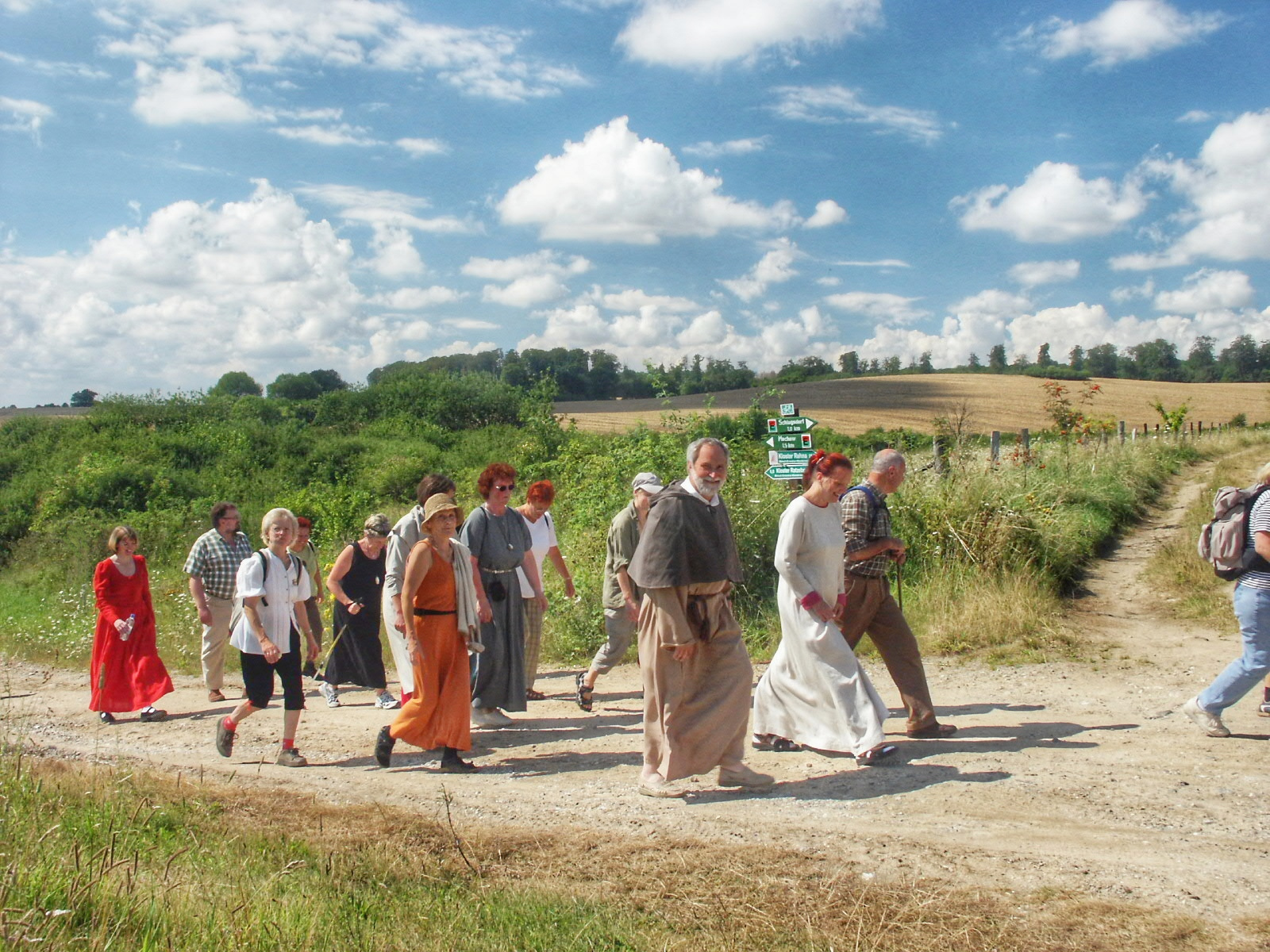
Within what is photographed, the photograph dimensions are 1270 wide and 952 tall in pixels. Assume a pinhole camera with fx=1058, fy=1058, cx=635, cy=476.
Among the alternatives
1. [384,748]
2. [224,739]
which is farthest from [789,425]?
[224,739]

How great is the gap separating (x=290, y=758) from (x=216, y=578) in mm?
3010

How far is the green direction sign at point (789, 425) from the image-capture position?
1136cm

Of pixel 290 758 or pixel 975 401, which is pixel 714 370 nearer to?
pixel 975 401

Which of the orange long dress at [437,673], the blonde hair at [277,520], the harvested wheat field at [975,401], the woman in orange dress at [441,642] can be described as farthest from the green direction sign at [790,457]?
the harvested wheat field at [975,401]

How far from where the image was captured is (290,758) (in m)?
7.26

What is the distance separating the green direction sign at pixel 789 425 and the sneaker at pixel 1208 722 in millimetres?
5300

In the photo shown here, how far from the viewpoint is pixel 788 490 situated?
12664 mm

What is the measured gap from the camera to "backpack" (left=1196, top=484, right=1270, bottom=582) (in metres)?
6.45

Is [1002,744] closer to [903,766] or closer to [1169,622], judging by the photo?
[903,766]

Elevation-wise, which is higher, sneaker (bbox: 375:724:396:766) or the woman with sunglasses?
the woman with sunglasses

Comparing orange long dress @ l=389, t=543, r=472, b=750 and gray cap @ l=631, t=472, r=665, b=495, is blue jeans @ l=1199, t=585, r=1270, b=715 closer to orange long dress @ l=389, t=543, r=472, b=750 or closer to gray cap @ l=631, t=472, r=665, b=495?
gray cap @ l=631, t=472, r=665, b=495

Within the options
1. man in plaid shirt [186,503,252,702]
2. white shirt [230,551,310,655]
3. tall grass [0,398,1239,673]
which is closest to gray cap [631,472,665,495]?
white shirt [230,551,310,655]

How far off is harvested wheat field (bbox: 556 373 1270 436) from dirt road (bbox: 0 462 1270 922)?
24131 millimetres

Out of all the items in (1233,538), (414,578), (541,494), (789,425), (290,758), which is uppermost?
(789,425)
